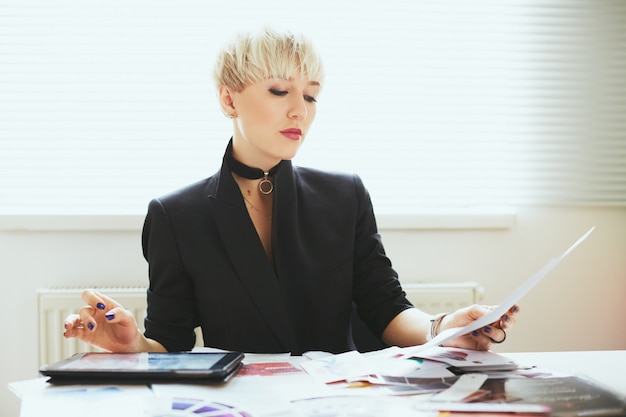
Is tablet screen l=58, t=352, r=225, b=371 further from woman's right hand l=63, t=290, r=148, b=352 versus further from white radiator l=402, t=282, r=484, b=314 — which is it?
white radiator l=402, t=282, r=484, b=314

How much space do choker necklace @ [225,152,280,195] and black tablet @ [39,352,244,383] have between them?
57 cm

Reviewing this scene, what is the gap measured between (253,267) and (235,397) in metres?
0.55

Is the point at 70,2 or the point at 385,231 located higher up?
the point at 70,2

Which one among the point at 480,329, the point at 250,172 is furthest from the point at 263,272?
the point at 480,329

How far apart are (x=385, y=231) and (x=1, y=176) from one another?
1243 millimetres

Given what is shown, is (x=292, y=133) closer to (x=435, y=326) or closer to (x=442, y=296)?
(x=435, y=326)

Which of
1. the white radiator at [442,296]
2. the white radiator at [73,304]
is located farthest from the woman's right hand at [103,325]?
the white radiator at [442,296]

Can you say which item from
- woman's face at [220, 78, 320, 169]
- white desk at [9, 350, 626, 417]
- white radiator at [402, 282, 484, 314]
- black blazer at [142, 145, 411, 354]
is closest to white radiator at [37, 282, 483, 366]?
white radiator at [402, 282, 484, 314]

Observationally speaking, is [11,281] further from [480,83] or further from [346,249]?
[480,83]

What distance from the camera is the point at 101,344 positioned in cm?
113

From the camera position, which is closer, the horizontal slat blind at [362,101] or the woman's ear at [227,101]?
the woman's ear at [227,101]

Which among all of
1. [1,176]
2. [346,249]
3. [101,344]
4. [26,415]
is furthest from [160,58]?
[26,415]

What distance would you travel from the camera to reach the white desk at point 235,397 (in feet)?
2.56

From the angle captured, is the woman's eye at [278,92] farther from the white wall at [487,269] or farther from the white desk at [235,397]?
the white wall at [487,269]
